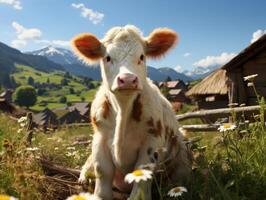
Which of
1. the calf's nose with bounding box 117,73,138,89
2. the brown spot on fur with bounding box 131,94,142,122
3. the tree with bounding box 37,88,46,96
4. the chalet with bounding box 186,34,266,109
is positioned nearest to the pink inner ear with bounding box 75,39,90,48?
the brown spot on fur with bounding box 131,94,142,122

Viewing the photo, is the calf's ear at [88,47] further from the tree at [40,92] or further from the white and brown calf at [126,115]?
the tree at [40,92]

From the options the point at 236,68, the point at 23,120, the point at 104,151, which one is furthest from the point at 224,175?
the point at 236,68

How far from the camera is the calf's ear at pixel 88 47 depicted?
5.02m

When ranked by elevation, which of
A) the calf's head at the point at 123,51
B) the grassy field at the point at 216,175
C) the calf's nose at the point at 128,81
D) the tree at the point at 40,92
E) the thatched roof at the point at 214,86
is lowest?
the grassy field at the point at 216,175

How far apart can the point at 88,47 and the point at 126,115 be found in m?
1.12

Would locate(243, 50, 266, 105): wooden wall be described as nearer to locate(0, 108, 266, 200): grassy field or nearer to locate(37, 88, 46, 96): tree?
locate(0, 108, 266, 200): grassy field

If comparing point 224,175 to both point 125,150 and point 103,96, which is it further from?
point 103,96

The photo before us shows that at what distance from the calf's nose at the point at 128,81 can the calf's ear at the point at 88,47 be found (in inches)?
41.7

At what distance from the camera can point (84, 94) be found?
16912cm

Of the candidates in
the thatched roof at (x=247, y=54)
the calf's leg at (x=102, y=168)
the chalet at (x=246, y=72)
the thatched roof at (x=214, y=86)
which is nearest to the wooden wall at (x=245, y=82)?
the chalet at (x=246, y=72)

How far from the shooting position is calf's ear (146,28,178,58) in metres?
5.11

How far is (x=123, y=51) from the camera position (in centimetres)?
462

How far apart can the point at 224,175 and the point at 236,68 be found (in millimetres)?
9364

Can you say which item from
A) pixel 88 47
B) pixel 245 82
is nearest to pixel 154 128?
pixel 88 47
